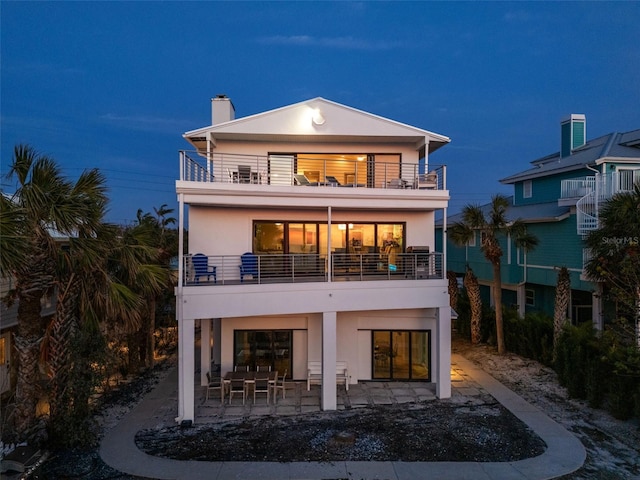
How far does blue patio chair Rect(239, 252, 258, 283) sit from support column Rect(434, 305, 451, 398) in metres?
6.33

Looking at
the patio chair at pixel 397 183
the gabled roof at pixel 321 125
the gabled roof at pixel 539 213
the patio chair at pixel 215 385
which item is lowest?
the patio chair at pixel 215 385

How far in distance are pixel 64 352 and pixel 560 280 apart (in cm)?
1649

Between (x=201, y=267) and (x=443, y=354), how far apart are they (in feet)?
27.6

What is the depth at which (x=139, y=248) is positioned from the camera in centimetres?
1073

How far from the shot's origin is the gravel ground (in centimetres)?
909

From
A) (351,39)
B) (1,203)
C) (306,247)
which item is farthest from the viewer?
(351,39)

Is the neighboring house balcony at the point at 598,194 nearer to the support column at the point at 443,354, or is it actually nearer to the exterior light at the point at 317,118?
the support column at the point at 443,354

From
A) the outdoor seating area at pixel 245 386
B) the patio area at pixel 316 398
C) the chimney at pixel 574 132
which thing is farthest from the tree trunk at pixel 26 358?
the chimney at pixel 574 132

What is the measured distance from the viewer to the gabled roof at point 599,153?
18531 mm

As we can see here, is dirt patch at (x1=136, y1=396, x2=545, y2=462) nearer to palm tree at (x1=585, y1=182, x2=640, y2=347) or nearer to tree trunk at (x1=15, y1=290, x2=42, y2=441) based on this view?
tree trunk at (x1=15, y1=290, x2=42, y2=441)

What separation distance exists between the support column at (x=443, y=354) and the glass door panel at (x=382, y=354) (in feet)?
6.86

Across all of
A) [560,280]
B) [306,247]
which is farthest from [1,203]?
[560,280]

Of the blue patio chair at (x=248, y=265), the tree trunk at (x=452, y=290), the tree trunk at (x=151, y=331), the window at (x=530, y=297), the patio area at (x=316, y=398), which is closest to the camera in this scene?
the patio area at (x=316, y=398)

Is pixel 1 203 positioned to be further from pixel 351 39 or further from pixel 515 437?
pixel 351 39
